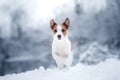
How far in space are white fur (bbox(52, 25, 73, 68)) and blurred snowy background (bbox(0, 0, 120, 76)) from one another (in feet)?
0.30

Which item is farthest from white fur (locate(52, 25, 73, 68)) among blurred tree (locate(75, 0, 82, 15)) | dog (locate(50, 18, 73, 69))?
blurred tree (locate(75, 0, 82, 15))

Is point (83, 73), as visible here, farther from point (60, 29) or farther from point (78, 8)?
point (78, 8)

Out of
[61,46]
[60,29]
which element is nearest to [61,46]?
[61,46]

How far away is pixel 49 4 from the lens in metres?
2.33

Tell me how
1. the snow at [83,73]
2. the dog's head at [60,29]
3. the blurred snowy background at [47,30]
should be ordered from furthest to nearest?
the blurred snowy background at [47,30], the snow at [83,73], the dog's head at [60,29]

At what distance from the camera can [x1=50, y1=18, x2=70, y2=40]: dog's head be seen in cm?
198

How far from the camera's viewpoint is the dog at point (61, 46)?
A: 1989 mm

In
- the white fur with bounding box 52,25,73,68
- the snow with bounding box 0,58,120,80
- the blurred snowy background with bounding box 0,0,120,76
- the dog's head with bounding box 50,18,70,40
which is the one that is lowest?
the snow with bounding box 0,58,120,80

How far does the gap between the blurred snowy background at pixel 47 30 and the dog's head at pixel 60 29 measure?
0.17 meters

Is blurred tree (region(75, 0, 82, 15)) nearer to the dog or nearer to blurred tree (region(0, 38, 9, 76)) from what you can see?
the dog

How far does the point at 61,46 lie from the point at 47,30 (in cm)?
19

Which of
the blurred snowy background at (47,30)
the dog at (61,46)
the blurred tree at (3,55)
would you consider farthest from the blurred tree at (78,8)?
the blurred tree at (3,55)

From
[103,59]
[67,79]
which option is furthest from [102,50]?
[67,79]

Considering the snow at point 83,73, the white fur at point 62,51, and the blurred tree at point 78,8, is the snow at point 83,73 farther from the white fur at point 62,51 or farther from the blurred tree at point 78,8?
the blurred tree at point 78,8
